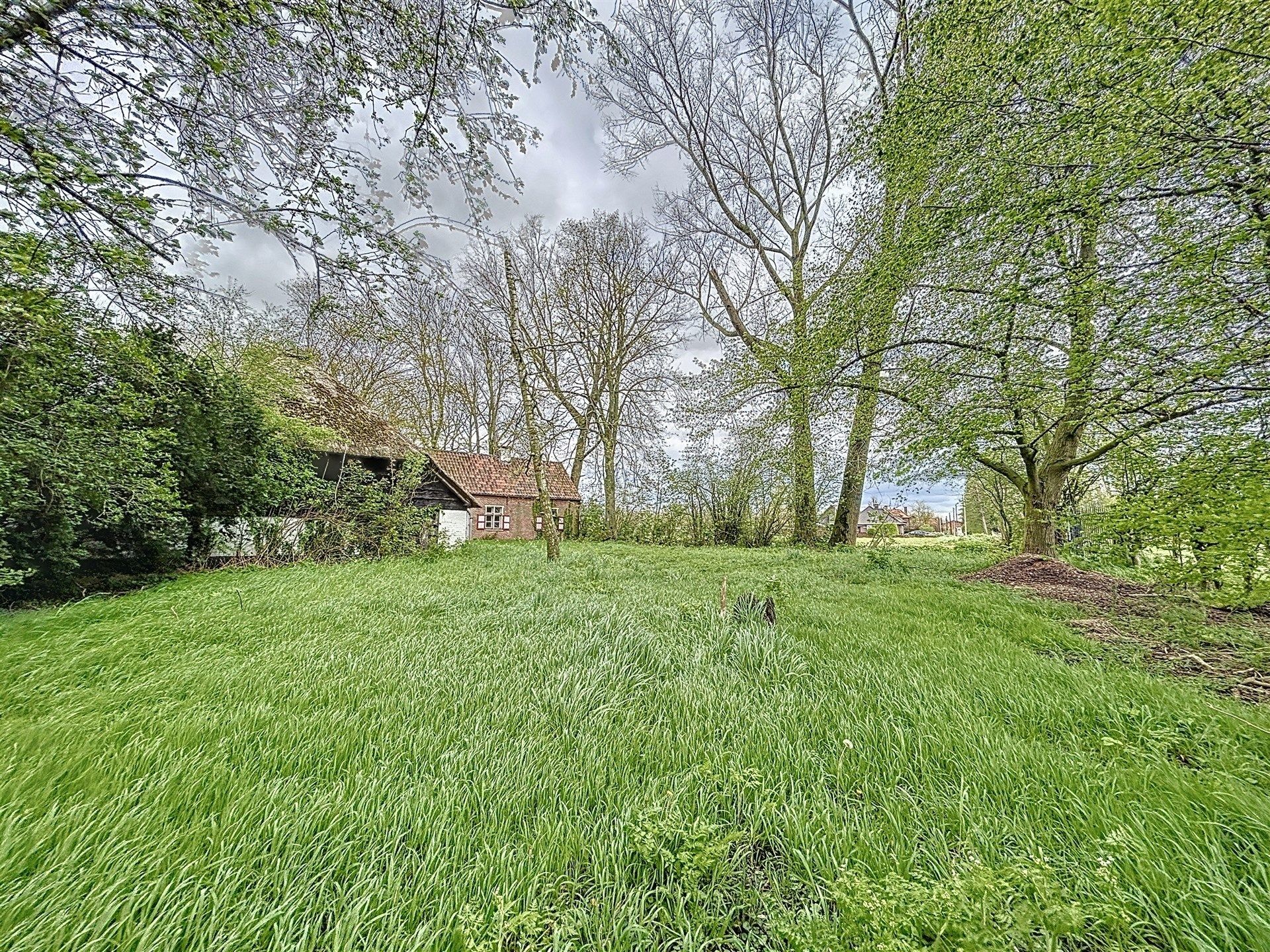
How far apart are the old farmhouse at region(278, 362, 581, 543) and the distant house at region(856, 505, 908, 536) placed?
9912 mm

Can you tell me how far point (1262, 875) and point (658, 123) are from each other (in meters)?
16.0

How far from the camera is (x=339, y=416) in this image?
34.6 ft

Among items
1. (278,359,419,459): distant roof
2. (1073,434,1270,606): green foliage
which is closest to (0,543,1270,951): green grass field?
(1073,434,1270,606): green foliage

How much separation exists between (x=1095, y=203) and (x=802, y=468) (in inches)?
276

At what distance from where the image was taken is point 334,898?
120cm

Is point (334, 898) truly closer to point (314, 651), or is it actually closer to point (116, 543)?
point (314, 651)

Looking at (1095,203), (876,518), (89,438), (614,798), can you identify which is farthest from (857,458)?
(89,438)

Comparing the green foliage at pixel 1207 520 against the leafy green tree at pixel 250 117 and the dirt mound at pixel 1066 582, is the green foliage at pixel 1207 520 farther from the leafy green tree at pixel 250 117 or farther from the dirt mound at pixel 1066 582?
the leafy green tree at pixel 250 117

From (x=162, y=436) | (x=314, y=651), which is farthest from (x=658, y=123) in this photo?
(x=314, y=651)

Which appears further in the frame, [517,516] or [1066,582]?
[517,516]

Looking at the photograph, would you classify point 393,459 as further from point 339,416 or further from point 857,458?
point 857,458

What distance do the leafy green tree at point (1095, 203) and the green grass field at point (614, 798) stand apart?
8.52 feet

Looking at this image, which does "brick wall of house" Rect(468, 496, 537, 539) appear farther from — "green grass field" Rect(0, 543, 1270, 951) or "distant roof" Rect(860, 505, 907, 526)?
"green grass field" Rect(0, 543, 1270, 951)

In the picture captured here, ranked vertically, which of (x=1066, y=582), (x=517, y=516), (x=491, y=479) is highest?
(x=491, y=479)
